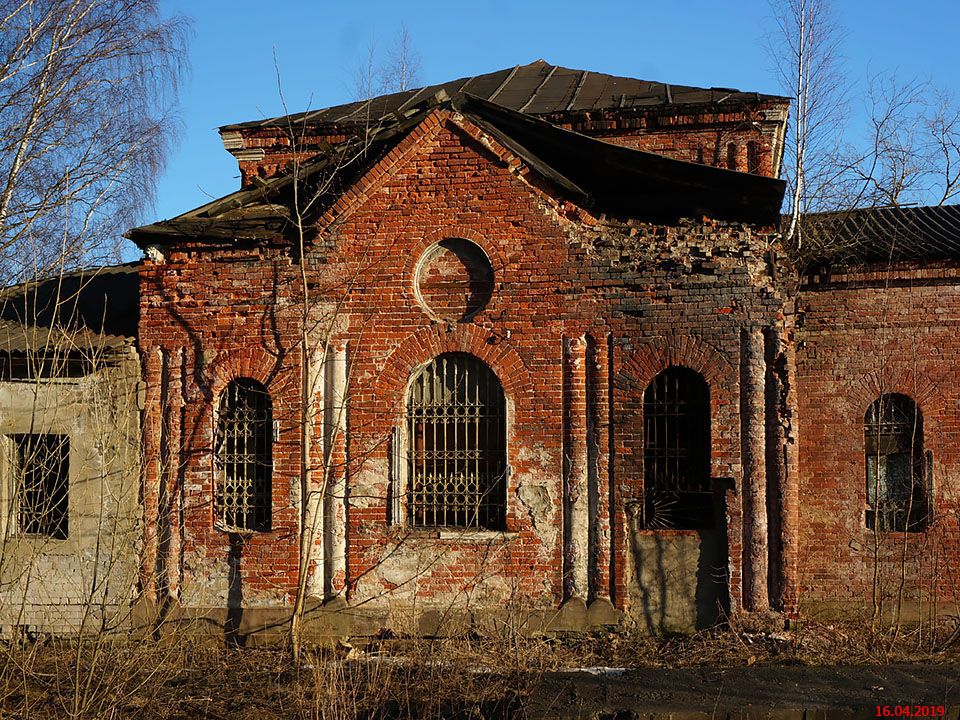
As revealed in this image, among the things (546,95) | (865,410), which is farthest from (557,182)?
(865,410)

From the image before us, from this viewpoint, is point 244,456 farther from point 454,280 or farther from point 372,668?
point 372,668

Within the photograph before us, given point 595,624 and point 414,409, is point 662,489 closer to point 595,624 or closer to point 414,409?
point 595,624

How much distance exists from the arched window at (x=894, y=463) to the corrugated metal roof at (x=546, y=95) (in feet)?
13.3

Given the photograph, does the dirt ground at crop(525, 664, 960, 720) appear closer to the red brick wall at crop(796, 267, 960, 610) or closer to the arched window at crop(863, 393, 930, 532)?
the red brick wall at crop(796, 267, 960, 610)

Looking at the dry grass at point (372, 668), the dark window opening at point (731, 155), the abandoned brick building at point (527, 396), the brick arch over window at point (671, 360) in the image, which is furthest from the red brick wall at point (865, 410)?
the brick arch over window at point (671, 360)

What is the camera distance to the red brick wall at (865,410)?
11.6 meters

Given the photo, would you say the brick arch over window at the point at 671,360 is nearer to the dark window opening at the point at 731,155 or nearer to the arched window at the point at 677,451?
the arched window at the point at 677,451

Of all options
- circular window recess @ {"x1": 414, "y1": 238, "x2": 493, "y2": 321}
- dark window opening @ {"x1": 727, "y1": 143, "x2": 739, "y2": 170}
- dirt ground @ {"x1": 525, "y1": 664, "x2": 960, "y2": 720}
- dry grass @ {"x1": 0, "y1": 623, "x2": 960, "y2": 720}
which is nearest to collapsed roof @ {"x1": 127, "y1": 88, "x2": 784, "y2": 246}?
circular window recess @ {"x1": 414, "y1": 238, "x2": 493, "y2": 321}

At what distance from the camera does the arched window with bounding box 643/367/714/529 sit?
10586 mm

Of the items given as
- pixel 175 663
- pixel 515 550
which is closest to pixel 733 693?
pixel 515 550

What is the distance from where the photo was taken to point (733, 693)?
830cm

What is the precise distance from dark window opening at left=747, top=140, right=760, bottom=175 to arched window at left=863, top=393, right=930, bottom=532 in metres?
3.21

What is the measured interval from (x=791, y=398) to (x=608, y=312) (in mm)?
2129

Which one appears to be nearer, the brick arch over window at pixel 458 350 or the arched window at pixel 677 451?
the arched window at pixel 677 451
